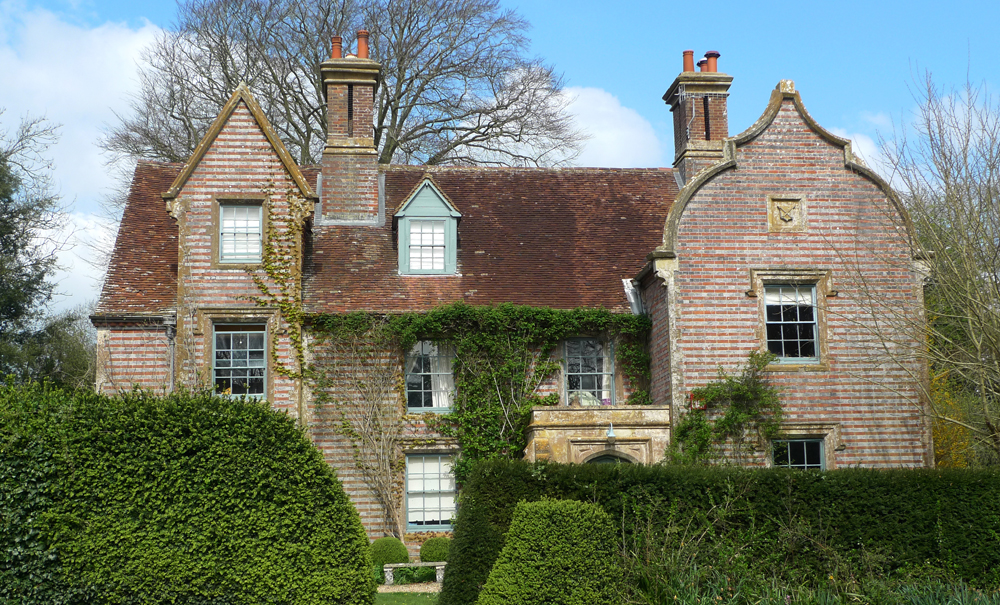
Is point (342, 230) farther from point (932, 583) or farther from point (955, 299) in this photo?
point (932, 583)

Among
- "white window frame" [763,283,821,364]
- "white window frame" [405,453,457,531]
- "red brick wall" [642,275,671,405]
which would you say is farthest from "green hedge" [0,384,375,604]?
"white window frame" [763,283,821,364]

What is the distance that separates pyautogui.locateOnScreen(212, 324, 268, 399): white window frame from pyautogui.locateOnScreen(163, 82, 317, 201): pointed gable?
2781 mm

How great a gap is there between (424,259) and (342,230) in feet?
6.67

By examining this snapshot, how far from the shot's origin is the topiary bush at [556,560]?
10289 mm

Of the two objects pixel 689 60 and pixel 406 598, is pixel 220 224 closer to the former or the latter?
pixel 406 598

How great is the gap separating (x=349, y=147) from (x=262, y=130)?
2.45 metres

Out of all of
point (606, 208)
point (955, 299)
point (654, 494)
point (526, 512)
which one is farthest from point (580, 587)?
point (606, 208)

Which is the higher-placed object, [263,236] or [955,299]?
[263,236]

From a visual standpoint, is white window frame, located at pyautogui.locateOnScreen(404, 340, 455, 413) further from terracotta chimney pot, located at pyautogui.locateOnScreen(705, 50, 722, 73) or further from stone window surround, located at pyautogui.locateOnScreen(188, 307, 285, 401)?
terracotta chimney pot, located at pyautogui.locateOnScreen(705, 50, 722, 73)

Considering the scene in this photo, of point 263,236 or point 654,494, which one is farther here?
point 263,236

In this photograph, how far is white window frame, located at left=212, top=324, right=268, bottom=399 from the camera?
17.8 meters

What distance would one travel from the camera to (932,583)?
11.0m

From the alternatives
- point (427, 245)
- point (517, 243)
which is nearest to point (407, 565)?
point (427, 245)

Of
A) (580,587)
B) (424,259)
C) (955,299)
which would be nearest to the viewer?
(580,587)
